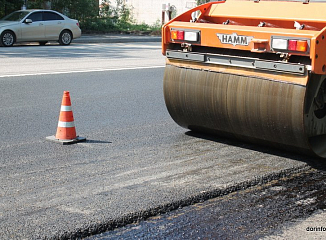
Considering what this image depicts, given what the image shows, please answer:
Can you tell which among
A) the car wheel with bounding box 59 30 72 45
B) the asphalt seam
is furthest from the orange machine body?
the car wheel with bounding box 59 30 72 45

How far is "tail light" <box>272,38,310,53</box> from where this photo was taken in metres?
5.34

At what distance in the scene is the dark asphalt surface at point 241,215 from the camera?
4164 mm

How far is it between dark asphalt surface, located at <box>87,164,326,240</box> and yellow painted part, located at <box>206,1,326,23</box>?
172cm

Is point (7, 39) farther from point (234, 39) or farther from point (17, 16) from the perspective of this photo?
point (234, 39)

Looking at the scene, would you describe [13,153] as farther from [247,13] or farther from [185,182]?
[247,13]

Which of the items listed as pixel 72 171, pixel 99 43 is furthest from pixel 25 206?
pixel 99 43

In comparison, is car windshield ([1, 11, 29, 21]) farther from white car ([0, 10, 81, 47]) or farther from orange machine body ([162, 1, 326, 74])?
orange machine body ([162, 1, 326, 74])

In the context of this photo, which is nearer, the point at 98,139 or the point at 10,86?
the point at 98,139

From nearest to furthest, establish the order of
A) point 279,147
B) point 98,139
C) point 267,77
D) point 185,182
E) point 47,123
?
point 185,182, point 267,77, point 279,147, point 98,139, point 47,123

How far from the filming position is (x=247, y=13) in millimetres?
6473

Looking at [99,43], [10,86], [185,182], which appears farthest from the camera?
[99,43]

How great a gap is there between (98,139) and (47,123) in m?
1.09

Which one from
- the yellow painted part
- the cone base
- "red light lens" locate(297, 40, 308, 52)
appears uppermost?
the yellow painted part

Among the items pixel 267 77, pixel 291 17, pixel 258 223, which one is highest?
pixel 291 17
